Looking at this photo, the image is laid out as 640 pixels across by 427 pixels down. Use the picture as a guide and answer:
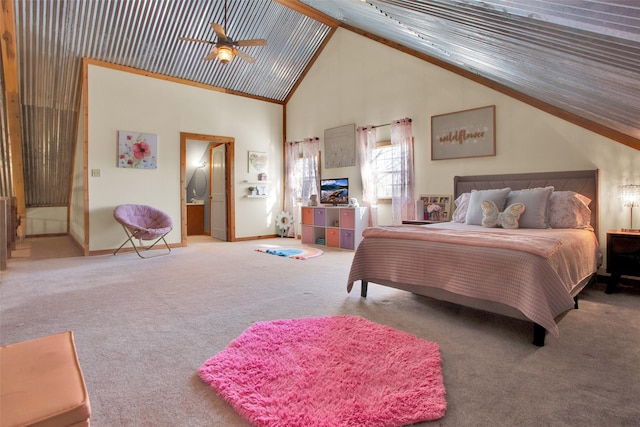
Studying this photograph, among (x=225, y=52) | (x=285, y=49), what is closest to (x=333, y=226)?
(x=225, y=52)

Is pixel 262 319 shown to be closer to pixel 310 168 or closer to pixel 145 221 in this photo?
pixel 145 221

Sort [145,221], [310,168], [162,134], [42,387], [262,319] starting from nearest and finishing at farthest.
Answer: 1. [42,387]
2. [262,319]
3. [145,221]
4. [162,134]
5. [310,168]

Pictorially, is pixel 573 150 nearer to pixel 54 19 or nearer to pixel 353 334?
pixel 353 334

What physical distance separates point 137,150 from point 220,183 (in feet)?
6.55

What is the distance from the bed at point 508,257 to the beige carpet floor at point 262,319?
0.72 ft

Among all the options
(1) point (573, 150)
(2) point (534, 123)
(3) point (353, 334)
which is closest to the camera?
(3) point (353, 334)

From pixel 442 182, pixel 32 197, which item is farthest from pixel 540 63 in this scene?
pixel 32 197

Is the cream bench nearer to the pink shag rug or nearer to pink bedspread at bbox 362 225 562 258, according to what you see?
the pink shag rug

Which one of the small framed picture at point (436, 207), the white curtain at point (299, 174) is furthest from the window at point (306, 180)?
the small framed picture at point (436, 207)

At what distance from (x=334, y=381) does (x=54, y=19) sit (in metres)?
6.00

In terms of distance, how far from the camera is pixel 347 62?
6.36 m

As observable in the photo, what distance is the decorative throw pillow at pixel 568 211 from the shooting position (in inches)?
132

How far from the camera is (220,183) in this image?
7.49 metres

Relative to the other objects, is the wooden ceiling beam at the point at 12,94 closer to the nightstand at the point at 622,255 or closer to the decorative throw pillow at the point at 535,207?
the decorative throw pillow at the point at 535,207
